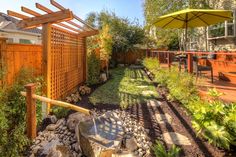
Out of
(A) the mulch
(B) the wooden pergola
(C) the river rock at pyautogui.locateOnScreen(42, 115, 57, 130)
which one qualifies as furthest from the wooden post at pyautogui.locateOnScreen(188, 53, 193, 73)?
(C) the river rock at pyautogui.locateOnScreen(42, 115, 57, 130)

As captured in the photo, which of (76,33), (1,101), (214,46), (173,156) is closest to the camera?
(173,156)

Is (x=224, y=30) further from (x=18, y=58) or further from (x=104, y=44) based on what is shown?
(x=18, y=58)

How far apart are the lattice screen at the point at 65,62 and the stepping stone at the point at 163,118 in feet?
8.13

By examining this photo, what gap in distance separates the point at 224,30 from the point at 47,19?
11.6 m

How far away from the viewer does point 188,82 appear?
532 cm

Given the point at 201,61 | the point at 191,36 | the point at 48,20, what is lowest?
the point at 201,61

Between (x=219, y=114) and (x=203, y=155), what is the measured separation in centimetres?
65

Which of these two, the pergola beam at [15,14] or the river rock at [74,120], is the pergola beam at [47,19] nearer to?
the pergola beam at [15,14]

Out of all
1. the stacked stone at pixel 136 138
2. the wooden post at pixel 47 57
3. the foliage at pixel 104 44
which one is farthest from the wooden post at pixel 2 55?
the foliage at pixel 104 44

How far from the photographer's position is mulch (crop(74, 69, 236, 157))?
11.1ft

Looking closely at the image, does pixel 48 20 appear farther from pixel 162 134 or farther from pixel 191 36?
pixel 191 36

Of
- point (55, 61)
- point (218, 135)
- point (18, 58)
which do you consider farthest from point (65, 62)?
point (218, 135)

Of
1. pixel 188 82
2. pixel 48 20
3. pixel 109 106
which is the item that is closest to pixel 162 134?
pixel 188 82

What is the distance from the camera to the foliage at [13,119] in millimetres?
3291
